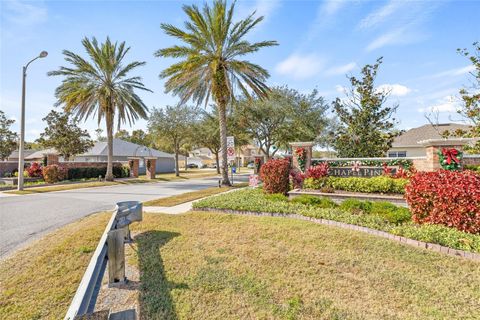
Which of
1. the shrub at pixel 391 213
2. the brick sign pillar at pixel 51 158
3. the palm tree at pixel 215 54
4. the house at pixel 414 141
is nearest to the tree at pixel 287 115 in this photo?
the palm tree at pixel 215 54

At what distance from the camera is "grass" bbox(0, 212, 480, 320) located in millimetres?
2830

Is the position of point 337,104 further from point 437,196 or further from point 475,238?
point 475,238

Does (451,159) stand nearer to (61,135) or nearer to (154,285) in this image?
(154,285)

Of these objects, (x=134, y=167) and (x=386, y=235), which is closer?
(x=386, y=235)

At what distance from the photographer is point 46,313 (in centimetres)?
281

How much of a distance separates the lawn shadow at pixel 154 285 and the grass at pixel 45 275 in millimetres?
838

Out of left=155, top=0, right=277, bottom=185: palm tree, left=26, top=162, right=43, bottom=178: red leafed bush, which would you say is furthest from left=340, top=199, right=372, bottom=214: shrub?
left=26, top=162, right=43, bottom=178: red leafed bush

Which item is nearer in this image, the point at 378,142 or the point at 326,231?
the point at 326,231

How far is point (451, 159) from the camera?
719 centimetres

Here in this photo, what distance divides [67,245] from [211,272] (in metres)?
3.11

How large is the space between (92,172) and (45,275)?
865 inches

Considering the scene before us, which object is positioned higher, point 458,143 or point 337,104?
point 337,104

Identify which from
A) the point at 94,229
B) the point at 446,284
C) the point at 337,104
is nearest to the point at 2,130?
the point at 94,229

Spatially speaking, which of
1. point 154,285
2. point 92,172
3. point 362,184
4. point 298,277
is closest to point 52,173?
point 92,172
